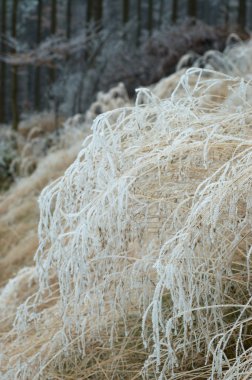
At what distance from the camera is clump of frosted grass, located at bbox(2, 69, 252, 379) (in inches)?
68.7

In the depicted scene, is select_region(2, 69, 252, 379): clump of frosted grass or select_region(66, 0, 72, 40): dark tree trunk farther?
select_region(66, 0, 72, 40): dark tree trunk

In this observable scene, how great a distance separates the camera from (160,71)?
26.6 ft

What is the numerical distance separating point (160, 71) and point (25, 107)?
33.2 feet

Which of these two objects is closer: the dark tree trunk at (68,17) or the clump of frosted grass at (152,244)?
the clump of frosted grass at (152,244)

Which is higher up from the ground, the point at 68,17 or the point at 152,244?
the point at 68,17

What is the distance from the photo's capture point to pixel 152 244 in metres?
2.28

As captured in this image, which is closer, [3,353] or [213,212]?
[213,212]

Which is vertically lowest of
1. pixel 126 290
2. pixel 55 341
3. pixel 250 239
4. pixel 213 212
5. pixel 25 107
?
pixel 25 107

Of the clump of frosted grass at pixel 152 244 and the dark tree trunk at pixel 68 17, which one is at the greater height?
the dark tree trunk at pixel 68 17

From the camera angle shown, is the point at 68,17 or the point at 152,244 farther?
the point at 68,17

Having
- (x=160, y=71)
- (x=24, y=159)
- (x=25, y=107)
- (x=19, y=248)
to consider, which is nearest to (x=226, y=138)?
(x=19, y=248)

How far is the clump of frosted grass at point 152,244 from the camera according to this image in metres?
1.74

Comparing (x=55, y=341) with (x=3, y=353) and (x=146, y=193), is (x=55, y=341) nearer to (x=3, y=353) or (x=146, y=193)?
(x=3, y=353)

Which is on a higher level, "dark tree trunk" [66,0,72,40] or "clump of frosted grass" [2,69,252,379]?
"dark tree trunk" [66,0,72,40]
